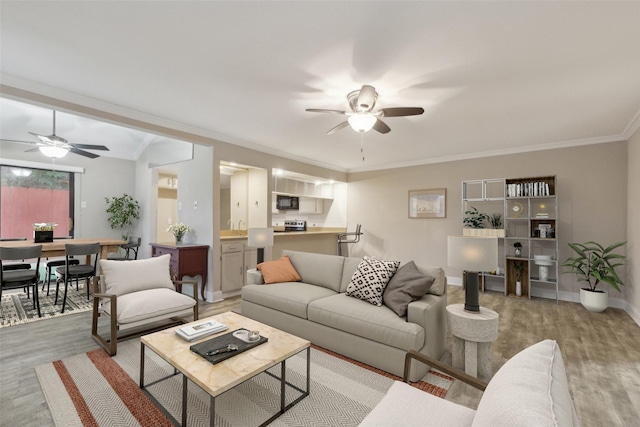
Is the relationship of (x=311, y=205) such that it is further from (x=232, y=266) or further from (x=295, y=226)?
(x=232, y=266)

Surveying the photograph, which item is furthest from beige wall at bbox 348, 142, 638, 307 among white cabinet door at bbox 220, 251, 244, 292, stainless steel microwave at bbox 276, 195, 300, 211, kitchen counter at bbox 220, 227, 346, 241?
white cabinet door at bbox 220, 251, 244, 292

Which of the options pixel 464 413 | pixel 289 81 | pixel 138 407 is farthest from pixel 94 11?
pixel 464 413

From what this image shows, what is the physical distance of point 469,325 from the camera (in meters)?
2.27

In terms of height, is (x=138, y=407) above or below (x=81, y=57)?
below

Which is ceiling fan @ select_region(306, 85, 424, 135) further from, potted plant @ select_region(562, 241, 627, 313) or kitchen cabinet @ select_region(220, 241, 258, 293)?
potted plant @ select_region(562, 241, 627, 313)

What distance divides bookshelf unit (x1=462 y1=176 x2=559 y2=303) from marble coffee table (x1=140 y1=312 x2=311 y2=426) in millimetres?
4087

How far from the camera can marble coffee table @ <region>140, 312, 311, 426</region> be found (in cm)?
158

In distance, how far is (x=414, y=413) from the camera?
124cm

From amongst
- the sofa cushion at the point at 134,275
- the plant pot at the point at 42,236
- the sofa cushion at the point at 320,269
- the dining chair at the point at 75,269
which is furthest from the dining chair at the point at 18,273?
the sofa cushion at the point at 320,269

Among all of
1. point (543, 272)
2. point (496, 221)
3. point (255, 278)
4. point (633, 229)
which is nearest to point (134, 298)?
point (255, 278)

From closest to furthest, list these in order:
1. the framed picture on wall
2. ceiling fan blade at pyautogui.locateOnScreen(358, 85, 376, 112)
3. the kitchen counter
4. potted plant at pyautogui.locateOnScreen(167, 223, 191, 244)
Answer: ceiling fan blade at pyautogui.locateOnScreen(358, 85, 376, 112) < potted plant at pyautogui.locateOnScreen(167, 223, 191, 244) < the kitchen counter < the framed picture on wall

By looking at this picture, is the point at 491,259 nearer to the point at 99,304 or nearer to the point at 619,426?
the point at 619,426

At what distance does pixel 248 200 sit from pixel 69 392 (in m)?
4.00

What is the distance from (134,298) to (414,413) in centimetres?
277
